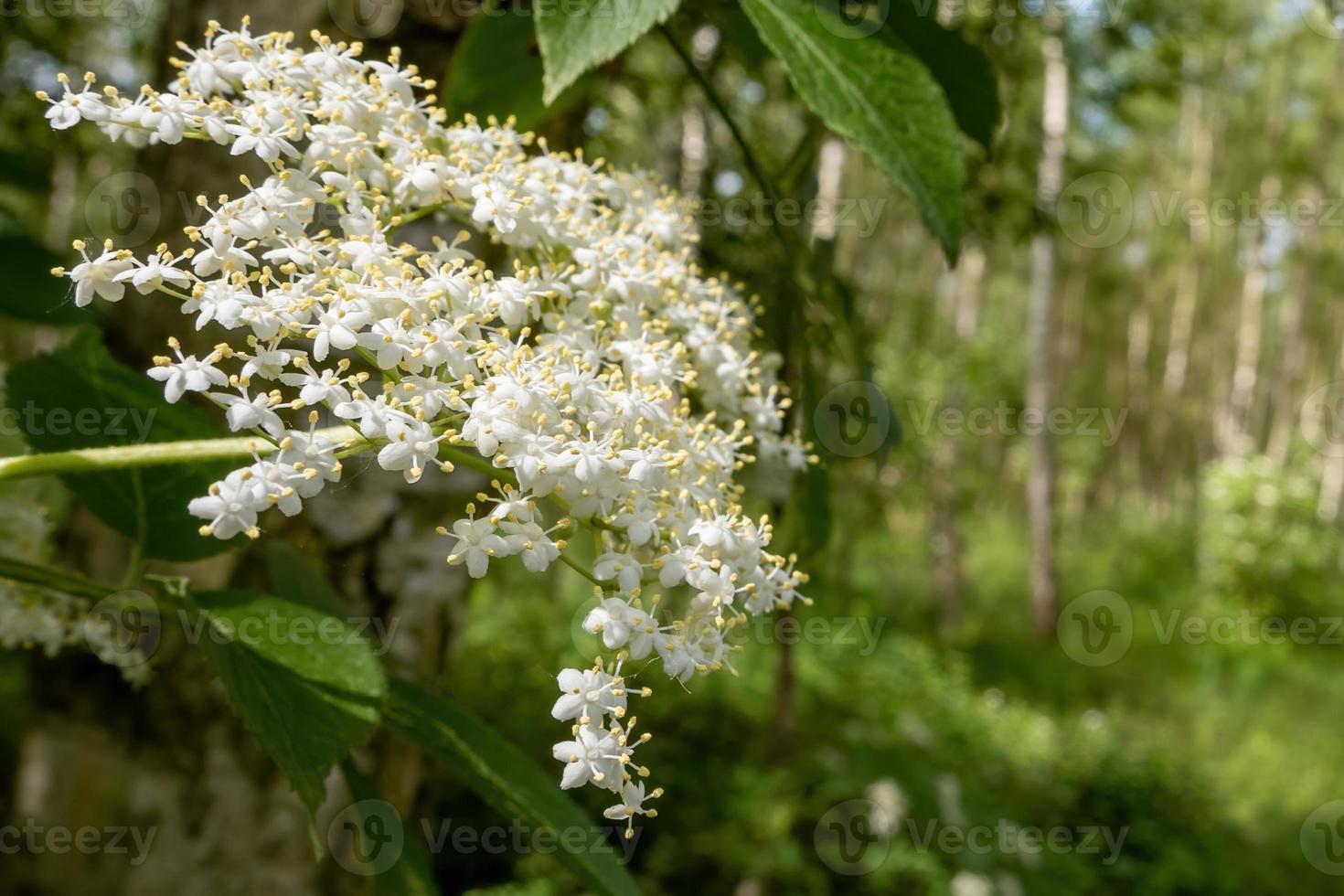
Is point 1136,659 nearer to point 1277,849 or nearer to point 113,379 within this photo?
point 1277,849

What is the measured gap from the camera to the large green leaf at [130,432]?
103cm

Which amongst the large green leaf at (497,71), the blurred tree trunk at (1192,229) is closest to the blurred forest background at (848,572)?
the large green leaf at (497,71)

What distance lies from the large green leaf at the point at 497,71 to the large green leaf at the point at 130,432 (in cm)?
47

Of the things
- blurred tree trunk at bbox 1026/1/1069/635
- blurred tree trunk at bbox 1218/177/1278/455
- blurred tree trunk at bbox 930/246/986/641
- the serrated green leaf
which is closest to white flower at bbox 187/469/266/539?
the serrated green leaf

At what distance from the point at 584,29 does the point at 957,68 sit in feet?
1.71

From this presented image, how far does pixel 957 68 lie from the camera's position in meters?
1.18

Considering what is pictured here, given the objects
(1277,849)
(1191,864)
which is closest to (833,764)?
(1191,864)

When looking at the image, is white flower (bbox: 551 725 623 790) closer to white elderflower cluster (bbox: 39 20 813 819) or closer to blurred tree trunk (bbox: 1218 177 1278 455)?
white elderflower cluster (bbox: 39 20 813 819)

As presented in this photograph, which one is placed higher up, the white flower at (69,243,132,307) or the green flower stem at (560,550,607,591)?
the white flower at (69,243,132,307)

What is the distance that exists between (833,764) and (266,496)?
4912 millimetres

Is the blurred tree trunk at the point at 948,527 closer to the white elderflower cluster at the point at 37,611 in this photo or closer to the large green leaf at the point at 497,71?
the large green leaf at the point at 497,71

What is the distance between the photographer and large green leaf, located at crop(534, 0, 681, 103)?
84cm

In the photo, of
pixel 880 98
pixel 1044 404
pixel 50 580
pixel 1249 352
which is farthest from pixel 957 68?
pixel 1249 352

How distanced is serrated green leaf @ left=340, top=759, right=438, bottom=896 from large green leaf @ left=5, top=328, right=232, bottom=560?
292 mm
